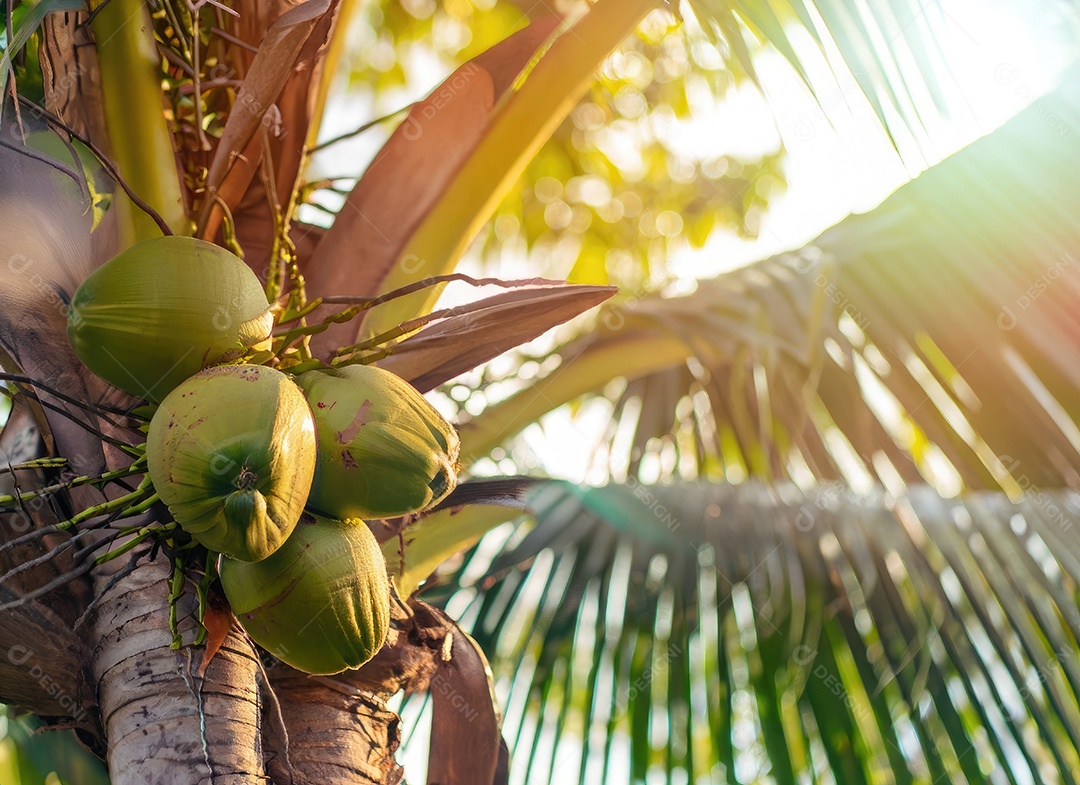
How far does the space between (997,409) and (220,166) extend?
4.48ft

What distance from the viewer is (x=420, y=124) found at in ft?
4.30

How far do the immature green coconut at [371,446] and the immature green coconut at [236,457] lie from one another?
0.13ft

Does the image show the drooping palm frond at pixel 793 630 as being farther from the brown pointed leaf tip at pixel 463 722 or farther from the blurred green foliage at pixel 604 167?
the blurred green foliage at pixel 604 167

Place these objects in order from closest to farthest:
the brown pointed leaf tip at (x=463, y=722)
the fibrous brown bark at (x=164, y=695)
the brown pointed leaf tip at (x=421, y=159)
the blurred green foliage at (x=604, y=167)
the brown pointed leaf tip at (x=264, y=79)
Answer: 1. the fibrous brown bark at (x=164, y=695)
2. the brown pointed leaf tip at (x=264, y=79)
3. the brown pointed leaf tip at (x=463, y=722)
4. the brown pointed leaf tip at (x=421, y=159)
5. the blurred green foliage at (x=604, y=167)

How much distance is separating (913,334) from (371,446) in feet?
4.28

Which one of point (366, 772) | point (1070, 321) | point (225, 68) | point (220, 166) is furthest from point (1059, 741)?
point (225, 68)

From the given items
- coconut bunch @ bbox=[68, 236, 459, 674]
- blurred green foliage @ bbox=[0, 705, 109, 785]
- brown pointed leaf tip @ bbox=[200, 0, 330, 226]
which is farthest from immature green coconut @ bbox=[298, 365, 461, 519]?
blurred green foliage @ bbox=[0, 705, 109, 785]

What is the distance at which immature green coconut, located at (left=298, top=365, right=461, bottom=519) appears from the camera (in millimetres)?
783

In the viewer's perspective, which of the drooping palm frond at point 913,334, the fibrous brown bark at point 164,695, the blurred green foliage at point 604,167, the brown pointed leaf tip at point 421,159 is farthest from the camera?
the blurred green foliage at point 604,167

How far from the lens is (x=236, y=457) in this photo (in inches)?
27.4

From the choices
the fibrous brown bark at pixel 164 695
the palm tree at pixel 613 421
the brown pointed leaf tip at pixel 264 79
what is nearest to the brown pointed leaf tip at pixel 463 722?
the palm tree at pixel 613 421

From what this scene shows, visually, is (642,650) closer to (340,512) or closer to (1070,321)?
(1070,321)

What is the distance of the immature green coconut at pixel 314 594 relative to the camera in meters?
0.77

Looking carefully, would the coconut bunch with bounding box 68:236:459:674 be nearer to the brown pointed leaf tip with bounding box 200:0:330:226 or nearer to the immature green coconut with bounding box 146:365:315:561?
the immature green coconut with bounding box 146:365:315:561
